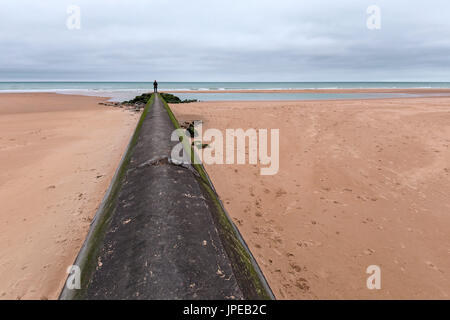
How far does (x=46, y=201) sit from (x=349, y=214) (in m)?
5.60

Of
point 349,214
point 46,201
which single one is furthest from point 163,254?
point 46,201

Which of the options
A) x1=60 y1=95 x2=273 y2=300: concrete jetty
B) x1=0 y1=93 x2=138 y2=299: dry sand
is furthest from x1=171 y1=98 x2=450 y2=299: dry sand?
x1=0 y1=93 x2=138 y2=299: dry sand

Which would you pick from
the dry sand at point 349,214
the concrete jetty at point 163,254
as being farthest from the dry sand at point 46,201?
the dry sand at point 349,214

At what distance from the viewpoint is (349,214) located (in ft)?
13.6

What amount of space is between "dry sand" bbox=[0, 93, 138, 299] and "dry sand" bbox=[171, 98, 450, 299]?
8.28ft

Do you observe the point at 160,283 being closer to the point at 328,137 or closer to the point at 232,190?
the point at 232,190

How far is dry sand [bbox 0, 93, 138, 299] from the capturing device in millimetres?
2691

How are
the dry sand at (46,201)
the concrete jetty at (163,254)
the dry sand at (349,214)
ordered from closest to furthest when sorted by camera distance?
the concrete jetty at (163,254)
the dry sand at (46,201)
the dry sand at (349,214)

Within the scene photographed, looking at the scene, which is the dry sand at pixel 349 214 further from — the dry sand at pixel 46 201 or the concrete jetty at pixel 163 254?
the dry sand at pixel 46 201

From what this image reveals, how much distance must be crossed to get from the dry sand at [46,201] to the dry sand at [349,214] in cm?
252

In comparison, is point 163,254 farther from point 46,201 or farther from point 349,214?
point 46,201

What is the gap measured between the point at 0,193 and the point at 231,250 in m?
5.40

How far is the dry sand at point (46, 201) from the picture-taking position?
8.83 feet
